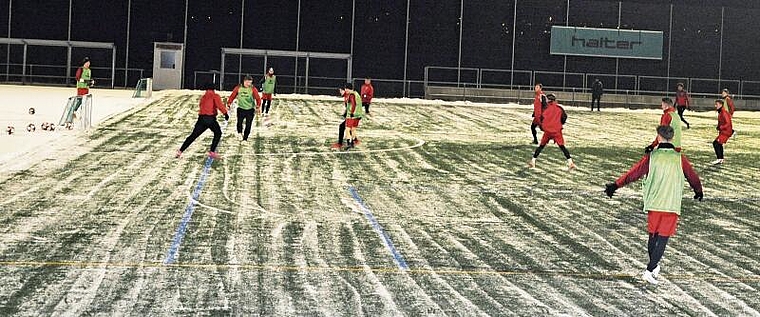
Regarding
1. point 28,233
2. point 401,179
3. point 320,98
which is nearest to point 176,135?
point 401,179

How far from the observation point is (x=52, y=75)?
205ft

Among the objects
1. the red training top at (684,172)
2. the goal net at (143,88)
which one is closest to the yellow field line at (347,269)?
the red training top at (684,172)

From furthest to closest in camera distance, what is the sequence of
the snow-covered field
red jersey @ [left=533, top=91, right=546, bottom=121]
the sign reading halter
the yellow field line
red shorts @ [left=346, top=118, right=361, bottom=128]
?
the sign reading halter → red jersey @ [left=533, top=91, right=546, bottom=121] → red shorts @ [left=346, top=118, right=361, bottom=128] → the yellow field line → the snow-covered field

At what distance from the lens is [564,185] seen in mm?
20953

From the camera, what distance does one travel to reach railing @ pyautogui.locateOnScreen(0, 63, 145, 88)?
205 feet

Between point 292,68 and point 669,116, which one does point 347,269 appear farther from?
point 292,68

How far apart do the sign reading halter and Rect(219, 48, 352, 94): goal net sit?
41.1ft

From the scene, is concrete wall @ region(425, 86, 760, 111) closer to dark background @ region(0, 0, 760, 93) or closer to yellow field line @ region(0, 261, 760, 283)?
dark background @ region(0, 0, 760, 93)

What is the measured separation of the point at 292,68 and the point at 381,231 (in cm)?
4942

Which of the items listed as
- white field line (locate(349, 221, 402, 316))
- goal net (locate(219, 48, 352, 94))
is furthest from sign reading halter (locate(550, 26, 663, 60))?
white field line (locate(349, 221, 402, 316))

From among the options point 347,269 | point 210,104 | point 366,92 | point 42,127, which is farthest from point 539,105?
point 347,269

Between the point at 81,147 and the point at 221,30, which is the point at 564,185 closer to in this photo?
the point at 81,147

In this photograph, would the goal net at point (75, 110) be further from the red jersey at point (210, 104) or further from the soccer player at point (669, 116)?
the soccer player at point (669, 116)

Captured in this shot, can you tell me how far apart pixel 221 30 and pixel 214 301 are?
5391 cm
